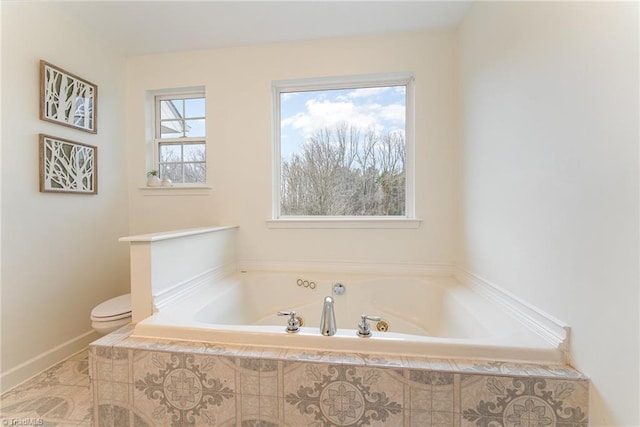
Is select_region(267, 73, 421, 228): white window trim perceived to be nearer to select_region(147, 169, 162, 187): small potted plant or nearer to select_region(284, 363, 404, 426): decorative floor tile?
select_region(147, 169, 162, 187): small potted plant

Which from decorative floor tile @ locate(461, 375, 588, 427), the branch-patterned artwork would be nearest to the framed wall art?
the branch-patterned artwork

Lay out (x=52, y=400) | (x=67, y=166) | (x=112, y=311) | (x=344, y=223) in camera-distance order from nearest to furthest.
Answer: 1. (x=52, y=400)
2. (x=112, y=311)
3. (x=67, y=166)
4. (x=344, y=223)

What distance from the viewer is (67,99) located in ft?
6.14

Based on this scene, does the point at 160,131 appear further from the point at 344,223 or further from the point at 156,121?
the point at 344,223

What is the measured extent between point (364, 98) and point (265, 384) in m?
2.06

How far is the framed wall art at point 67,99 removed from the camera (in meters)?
1.73

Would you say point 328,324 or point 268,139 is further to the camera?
point 268,139

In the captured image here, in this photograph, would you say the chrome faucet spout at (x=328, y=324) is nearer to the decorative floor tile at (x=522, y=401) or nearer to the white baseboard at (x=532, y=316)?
the decorative floor tile at (x=522, y=401)

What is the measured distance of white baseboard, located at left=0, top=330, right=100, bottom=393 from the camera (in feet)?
5.04

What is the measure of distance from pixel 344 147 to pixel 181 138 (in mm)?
1418

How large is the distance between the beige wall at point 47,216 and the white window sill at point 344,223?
4.34ft

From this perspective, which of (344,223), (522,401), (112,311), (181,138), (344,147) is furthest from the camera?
(181,138)

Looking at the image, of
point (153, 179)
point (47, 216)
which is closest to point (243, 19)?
point (153, 179)

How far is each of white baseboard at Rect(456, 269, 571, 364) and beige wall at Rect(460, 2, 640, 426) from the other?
0.03 meters
